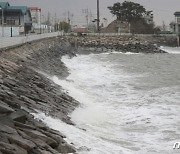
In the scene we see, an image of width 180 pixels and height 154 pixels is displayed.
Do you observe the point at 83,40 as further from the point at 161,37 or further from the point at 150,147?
the point at 150,147

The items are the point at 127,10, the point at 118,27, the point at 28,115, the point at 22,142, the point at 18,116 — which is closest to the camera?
the point at 22,142

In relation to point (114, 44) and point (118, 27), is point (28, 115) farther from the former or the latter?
point (118, 27)

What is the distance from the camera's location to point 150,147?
898cm

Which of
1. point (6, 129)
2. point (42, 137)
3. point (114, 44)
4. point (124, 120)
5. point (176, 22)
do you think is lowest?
point (124, 120)

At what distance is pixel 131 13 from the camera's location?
280 feet

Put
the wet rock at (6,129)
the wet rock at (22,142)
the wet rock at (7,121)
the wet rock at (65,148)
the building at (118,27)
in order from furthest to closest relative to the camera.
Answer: the building at (118,27)
the wet rock at (65,148)
the wet rock at (7,121)
the wet rock at (6,129)
the wet rock at (22,142)

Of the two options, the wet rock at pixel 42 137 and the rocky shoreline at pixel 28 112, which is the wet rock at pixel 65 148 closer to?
the rocky shoreline at pixel 28 112

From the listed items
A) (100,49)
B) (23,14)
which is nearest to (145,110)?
(100,49)

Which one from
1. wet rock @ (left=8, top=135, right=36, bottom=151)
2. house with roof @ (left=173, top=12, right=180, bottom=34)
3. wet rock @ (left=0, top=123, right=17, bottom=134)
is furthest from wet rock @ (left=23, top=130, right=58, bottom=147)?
house with roof @ (left=173, top=12, right=180, bottom=34)

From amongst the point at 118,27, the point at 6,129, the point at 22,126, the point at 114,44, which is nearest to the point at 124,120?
the point at 22,126

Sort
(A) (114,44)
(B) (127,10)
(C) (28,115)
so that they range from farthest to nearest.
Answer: (B) (127,10)
(A) (114,44)
(C) (28,115)

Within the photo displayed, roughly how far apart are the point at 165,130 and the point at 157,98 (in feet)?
17.5

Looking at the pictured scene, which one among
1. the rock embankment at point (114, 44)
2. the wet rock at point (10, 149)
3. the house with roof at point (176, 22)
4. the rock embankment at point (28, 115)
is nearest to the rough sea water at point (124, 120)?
the rock embankment at point (28, 115)

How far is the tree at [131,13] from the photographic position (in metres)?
83.0
